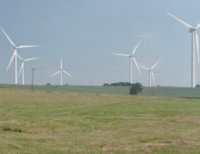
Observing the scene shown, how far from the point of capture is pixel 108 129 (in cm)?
2259

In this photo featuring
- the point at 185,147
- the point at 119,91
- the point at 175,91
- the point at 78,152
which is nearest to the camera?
the point at 78,152

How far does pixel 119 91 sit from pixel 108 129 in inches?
2844

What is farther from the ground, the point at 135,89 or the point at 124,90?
the point at 135,89

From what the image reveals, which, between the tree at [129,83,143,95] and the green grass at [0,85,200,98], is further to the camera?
the tree at [129,83,143,95]

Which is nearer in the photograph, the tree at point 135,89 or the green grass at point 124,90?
the green grass at point 124,90

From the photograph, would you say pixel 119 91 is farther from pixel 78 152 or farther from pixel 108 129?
pixel 78 152

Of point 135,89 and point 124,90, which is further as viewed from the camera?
point 124,90

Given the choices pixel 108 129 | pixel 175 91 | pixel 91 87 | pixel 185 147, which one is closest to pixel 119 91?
A: pixel 91 87

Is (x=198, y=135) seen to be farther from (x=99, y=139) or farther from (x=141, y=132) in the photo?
(x=99, y=139)

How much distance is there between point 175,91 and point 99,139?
72.1 m

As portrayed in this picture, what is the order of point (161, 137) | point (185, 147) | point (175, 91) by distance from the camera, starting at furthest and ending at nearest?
point (175, 91) < point (161, 137) < point (185, 147)

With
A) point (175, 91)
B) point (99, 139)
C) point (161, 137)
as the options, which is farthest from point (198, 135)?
point (175, 91)

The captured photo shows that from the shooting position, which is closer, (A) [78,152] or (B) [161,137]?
(A) [78,152]

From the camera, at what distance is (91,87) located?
95562 millimetres
